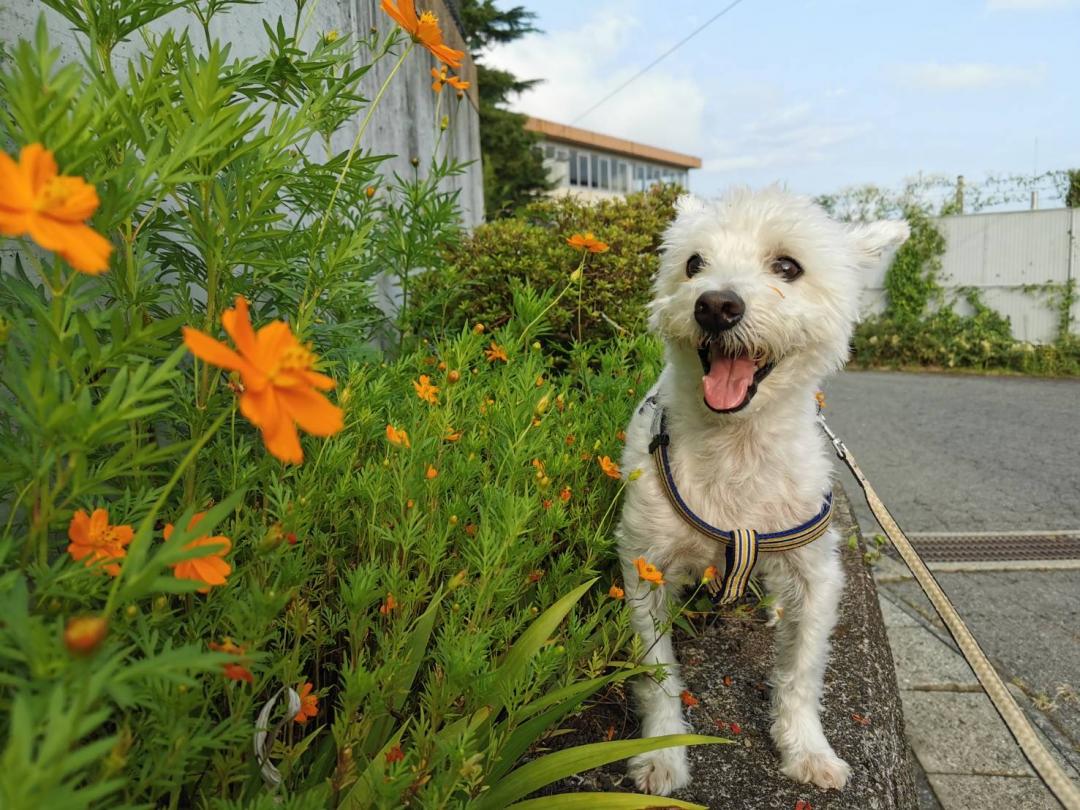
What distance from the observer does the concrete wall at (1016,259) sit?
15.1 meters

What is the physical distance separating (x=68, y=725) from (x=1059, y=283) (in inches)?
736

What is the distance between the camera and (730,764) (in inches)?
77.4

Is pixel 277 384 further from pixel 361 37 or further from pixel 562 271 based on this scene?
pixel 361 37

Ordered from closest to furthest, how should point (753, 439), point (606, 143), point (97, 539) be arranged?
point (97, 539)
point (753, 439)
point (606, 143)

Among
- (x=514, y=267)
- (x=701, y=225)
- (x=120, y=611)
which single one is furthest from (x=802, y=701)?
(x=514, y=267)

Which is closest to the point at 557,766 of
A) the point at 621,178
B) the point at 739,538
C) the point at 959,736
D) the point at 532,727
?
the point at 532,727

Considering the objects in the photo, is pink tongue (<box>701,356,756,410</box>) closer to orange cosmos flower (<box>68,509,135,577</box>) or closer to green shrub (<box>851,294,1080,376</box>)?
orange cosmos flower (<box>68,509,135,577</box>)

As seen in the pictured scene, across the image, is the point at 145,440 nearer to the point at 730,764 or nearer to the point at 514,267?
the point at 730,764

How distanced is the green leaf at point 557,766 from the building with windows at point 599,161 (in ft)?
94.8

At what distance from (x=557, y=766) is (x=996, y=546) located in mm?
4692

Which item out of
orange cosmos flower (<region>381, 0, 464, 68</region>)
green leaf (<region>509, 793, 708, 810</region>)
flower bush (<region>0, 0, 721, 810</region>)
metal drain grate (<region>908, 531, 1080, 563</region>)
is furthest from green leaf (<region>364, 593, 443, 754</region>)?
metal drain grate (<region>908, 531, 1080, 563</region>)

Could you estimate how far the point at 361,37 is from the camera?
16.0 feet

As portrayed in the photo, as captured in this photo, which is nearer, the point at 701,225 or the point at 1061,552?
the point at 701,225

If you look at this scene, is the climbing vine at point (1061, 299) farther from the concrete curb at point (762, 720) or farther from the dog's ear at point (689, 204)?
the dog's ear at point (689, 204)
